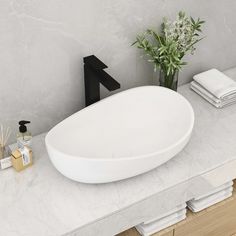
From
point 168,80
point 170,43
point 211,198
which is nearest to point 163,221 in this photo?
point 211,198

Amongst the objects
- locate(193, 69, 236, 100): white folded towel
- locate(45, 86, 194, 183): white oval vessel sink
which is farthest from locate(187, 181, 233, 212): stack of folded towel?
locate(193, 69, 236, 100): white folded towel

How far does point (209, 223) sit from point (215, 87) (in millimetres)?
601

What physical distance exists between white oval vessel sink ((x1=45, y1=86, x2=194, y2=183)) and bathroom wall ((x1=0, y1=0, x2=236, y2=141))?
148 millimetres

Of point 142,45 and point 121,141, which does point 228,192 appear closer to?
point 121,141

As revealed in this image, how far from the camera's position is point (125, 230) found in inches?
71.6

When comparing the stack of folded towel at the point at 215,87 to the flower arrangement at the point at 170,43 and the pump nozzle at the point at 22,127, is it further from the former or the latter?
the pump nozzle at the point at 22,127

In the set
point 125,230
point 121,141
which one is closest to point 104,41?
point 121,141

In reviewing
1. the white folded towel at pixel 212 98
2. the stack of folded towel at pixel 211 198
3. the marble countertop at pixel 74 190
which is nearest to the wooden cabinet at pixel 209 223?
→ the stack of folded towel at pixel 211 198

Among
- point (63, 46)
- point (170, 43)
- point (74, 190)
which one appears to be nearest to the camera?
point (74, 190)

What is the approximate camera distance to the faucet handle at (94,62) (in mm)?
1853

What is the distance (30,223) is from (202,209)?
74cm

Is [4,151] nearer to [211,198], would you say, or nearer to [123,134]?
[123,134]

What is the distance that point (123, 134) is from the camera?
1912mm

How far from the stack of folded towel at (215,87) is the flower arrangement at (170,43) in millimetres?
193
